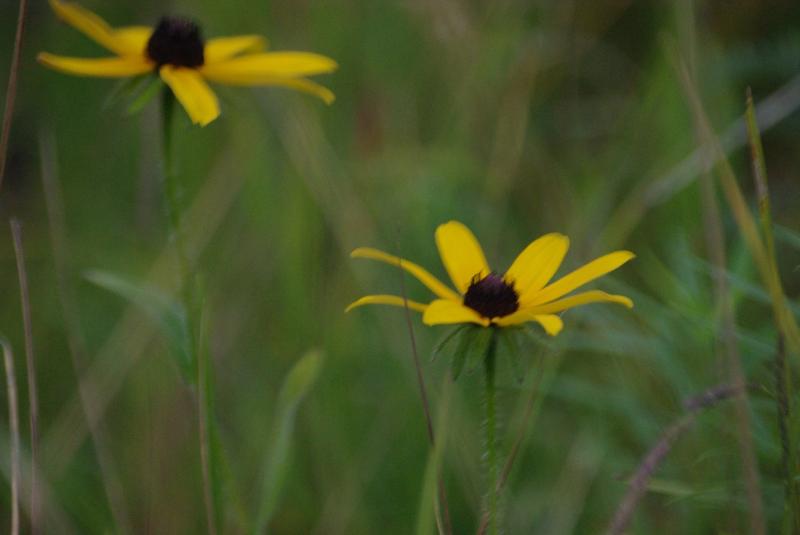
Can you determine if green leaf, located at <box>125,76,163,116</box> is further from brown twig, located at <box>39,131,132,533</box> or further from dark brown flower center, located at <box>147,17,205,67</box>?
brown twig, located at <box>39,131,132,533</box>

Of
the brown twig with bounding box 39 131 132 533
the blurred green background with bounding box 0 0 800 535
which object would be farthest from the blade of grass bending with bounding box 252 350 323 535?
the brown twig with bounding box 39 131 132 533

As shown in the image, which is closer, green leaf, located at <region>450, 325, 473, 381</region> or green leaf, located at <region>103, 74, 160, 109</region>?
green leaf, located at <region>450, 325, 473, 381</region>

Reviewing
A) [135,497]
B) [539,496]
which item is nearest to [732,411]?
[539,496]

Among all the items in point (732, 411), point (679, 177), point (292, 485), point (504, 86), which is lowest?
point (732, 411)

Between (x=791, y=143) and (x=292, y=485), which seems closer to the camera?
(x=292, y=485)

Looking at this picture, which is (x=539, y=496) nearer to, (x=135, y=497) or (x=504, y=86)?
(x=135, y=497)

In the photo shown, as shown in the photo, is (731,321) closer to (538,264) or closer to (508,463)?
(538,264)

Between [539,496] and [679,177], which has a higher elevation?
[679,177]
